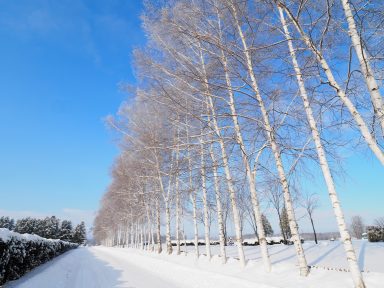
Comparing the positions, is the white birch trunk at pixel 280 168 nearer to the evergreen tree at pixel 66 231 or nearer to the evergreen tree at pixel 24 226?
the evergreen tree at pixel 24 226

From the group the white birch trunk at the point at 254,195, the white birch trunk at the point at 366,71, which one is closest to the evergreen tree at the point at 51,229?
the white birch trunk at the point at 254,195

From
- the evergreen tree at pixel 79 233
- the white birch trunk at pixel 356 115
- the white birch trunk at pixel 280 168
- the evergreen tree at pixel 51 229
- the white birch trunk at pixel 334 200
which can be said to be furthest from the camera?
the evergreen tree at pixel 79 233

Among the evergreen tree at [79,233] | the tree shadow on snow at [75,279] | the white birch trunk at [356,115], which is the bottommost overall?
the tree shadow on snow at [75,279]

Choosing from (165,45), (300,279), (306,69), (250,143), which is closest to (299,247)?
(300,279)

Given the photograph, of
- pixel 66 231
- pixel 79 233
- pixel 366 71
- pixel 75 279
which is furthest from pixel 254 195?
pixel 79 233

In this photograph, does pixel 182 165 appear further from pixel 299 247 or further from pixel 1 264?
pixel 1 264

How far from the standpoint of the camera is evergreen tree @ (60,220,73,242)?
8505cm

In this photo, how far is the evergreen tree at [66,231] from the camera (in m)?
85.1

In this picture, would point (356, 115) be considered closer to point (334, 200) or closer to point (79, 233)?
point (334, 200)

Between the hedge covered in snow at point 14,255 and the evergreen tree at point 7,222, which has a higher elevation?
the evergreen tree at point 7,222

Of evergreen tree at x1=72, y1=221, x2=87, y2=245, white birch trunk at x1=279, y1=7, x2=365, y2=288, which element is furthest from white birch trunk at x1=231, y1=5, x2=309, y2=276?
evergreen tree at x1=72, y1=221, x2=87, y2=245

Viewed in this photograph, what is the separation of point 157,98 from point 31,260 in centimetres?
1057

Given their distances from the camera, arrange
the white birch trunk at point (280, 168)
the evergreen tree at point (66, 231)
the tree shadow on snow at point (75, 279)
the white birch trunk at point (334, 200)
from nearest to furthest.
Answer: the white birch trunk at point (334, 200), the white birch trunk at point (280, 168), the tree shadow on snow at point (75, 279), the evergreen tree at point (66, 231)

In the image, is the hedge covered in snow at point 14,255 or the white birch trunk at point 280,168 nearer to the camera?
the white birch trunk at point 280,168
